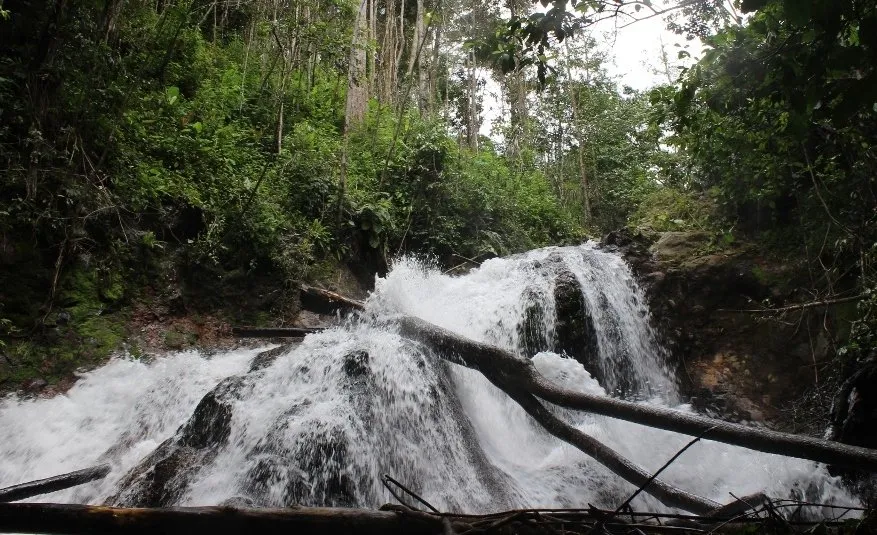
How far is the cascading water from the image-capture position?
4375mm

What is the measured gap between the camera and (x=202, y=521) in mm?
1885

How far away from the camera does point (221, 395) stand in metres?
5.30

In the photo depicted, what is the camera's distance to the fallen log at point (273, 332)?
7508 millimetres

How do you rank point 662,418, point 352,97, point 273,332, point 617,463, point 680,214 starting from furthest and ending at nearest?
point 352,97, point 680,214, point 273,332, point 617,463, point 662,418

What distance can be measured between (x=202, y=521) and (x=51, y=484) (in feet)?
8.83

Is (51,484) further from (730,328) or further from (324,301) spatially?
(730,328)

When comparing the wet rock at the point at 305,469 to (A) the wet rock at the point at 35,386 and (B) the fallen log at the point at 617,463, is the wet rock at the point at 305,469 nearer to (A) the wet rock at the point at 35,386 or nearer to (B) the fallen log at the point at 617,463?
(B) the fallen log at the point at 617,463

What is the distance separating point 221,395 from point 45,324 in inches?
104

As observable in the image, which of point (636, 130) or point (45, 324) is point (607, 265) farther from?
point (636, 130)

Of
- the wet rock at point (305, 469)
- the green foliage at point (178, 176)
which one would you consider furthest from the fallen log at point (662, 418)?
the green foliage at point (178, 176)

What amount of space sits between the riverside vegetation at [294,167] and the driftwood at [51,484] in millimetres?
2219

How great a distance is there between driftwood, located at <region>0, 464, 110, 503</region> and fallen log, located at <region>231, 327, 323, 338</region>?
316 centimetres

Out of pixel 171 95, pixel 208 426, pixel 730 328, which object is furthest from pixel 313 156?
pixel 730 328

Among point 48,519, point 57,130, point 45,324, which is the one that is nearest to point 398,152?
point 57,130
